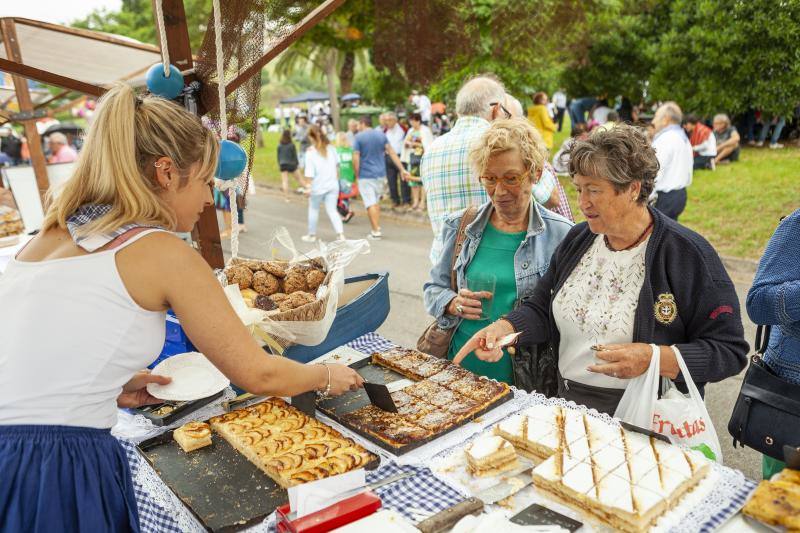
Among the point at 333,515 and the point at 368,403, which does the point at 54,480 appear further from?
the point at 368,403

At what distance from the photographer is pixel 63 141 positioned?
12375mm

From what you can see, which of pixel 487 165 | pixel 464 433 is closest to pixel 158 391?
pixel 464 433

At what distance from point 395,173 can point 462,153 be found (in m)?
9.31

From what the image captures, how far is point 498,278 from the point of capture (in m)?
2.78

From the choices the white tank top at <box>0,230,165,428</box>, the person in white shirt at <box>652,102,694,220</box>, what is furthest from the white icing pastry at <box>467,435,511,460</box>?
the person in white shirt at <box>652,102,694,220</box>

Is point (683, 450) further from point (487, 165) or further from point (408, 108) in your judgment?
point (408, 108)

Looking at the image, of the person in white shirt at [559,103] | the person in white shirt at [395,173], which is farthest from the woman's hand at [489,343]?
the person in white shirt at [559,103]

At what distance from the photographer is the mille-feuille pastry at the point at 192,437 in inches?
76.5

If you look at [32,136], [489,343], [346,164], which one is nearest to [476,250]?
[489,343]

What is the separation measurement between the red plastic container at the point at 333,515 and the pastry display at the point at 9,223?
16.4 ft

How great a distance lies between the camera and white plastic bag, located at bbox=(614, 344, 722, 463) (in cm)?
201

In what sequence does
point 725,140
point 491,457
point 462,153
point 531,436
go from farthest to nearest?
point 725,140 → point 462,153 → point 531,436 → point 491,457

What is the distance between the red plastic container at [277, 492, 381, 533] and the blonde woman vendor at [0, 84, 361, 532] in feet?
1.21

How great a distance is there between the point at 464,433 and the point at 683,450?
0.67 metres
